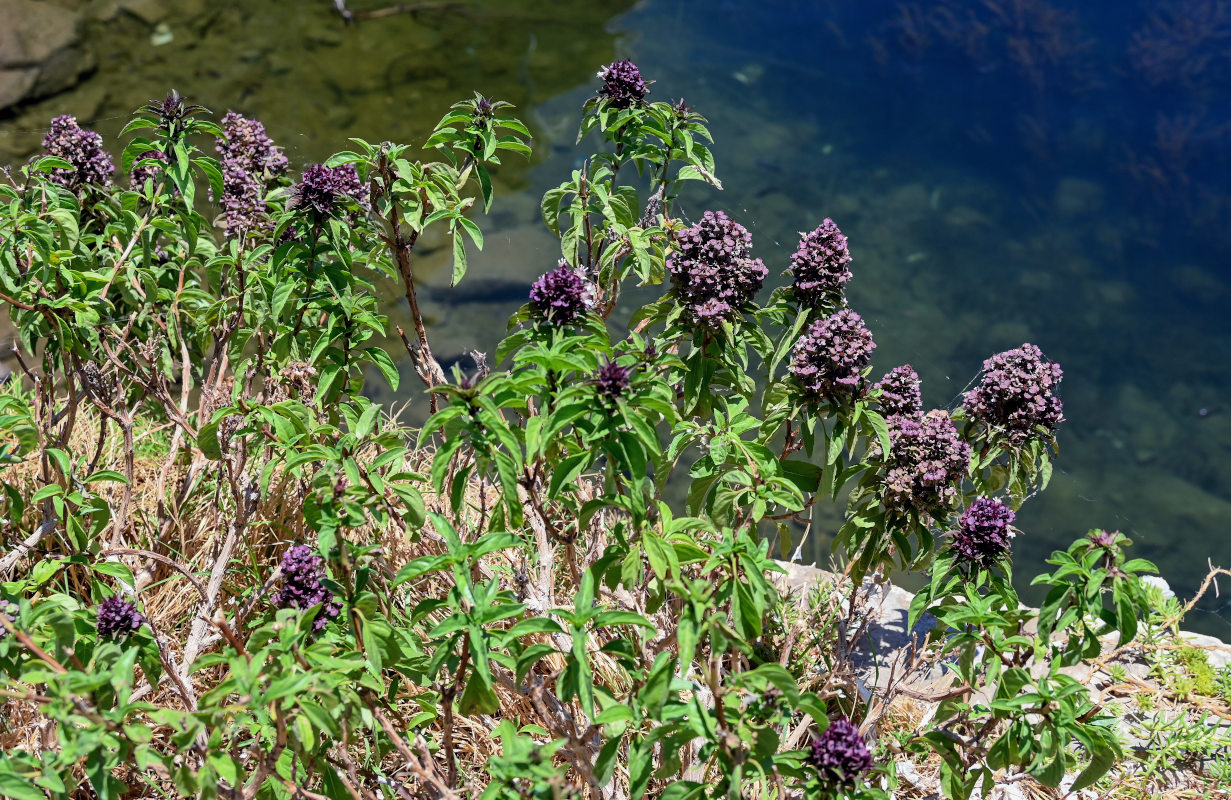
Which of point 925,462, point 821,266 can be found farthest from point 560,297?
point 925,462

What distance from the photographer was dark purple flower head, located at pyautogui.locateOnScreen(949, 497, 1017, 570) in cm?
287

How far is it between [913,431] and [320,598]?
1.78 metres

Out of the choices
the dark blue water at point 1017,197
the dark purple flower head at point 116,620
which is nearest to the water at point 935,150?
the dark blue water at point 1017,197

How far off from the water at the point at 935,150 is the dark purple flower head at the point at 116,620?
5528 millimetres

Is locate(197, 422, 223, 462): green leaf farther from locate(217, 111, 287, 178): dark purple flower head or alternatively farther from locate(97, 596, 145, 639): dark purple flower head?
locate(217, 111, 287, 178): dark purple flower head

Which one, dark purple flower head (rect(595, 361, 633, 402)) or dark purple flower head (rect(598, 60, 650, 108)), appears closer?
dark purple flower head (rect(595, 361, 633, 402))

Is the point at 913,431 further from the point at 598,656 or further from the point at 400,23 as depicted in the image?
the point at 400,23

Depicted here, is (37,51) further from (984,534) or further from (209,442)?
(984,534)

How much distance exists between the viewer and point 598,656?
383 cm

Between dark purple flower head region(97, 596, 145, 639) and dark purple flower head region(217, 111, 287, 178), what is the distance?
2074mm

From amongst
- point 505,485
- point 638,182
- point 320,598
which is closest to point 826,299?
point 505,485

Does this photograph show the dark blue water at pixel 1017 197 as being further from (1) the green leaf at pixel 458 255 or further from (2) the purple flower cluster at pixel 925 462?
(1) the green leaf at pixel 458 255

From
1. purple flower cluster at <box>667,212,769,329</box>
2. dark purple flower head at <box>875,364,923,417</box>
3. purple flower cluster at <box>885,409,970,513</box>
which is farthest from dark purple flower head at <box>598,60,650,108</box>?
purple flower cluster at <box>885,409,970,513</box>

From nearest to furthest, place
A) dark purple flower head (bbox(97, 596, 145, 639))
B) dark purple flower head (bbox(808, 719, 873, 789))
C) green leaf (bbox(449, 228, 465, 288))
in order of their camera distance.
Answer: dark purple flower head (bbox(808, 719, 873, 789))
dark purple flower head (bbox(97, 596, 145, 639))
green leaf (bbox(449, 228, 465, 288))
